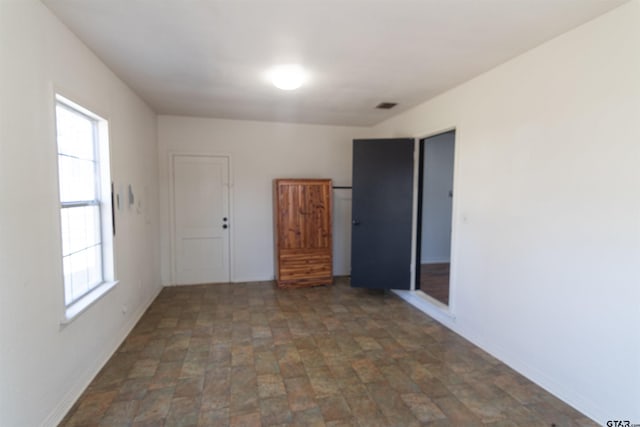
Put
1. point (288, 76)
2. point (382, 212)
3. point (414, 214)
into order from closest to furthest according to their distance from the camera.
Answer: point (288, 76) < point (414, 214) < point (382, 212)

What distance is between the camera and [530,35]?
7.52ft

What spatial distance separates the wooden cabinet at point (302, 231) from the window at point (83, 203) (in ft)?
7.57

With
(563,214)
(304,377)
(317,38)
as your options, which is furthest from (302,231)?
(563,214)

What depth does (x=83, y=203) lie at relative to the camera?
2.61 m

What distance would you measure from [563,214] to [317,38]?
2.15m

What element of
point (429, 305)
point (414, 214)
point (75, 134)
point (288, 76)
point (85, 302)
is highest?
point (288, 76)

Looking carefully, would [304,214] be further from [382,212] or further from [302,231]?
[382,212]

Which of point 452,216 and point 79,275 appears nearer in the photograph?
point 79,275

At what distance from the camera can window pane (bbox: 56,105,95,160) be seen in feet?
7.59

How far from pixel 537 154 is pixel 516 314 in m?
1.31

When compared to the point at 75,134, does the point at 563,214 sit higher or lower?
lower

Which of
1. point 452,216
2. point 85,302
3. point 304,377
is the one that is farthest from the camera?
point 452,216

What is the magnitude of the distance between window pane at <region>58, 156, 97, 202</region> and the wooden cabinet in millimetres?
2423

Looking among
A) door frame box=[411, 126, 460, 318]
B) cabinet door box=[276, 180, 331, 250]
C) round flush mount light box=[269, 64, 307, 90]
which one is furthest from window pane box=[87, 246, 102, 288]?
door frame box=[411, 126, 460, 318]
